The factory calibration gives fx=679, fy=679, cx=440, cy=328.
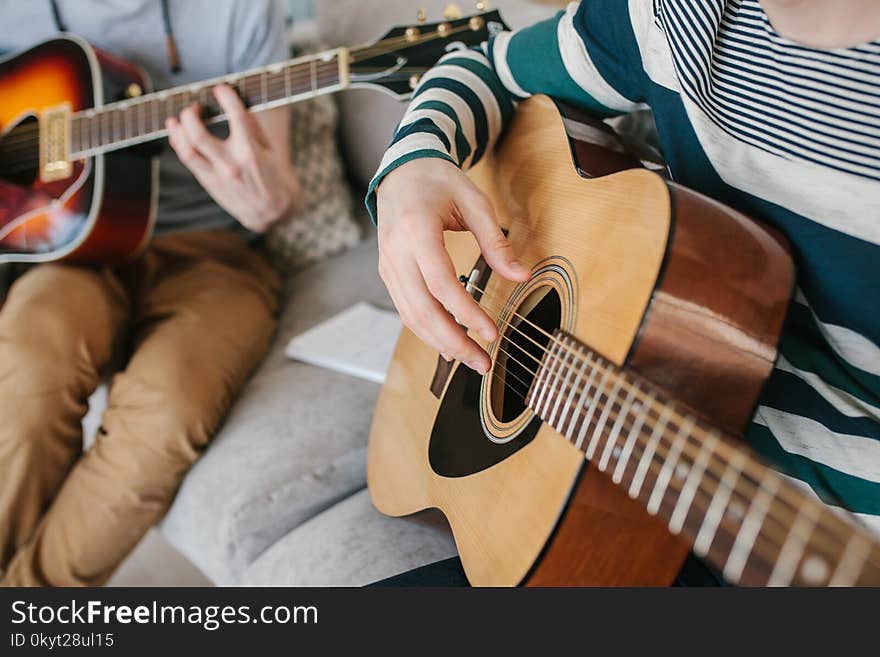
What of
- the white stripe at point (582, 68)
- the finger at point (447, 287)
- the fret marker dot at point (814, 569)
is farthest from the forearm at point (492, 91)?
the fret marker dot at point (814, 569)

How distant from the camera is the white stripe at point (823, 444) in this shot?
50 centimetres

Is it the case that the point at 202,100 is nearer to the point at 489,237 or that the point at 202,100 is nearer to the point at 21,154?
the point at 21,154

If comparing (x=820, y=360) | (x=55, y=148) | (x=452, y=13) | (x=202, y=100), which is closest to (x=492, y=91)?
(x=452, y=13)

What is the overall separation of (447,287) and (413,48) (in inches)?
21.9

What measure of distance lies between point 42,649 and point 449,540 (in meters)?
0.40

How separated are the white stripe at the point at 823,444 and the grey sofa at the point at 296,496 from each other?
316mm

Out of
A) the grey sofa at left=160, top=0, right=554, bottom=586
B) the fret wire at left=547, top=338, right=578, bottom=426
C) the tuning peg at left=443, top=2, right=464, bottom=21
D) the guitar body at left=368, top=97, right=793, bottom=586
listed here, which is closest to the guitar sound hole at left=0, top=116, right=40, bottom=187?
the grey sofa at left=160, top=0, right=554, bottom=586

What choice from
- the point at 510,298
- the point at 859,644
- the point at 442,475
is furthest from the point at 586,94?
the point at 859,644

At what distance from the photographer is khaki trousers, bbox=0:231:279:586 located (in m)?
0.96

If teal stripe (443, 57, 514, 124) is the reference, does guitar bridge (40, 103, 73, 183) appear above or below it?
below

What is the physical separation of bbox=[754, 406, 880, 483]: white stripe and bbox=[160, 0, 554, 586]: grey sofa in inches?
12.4

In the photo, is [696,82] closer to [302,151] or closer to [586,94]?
[586,94]

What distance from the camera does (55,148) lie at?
46.4 inches

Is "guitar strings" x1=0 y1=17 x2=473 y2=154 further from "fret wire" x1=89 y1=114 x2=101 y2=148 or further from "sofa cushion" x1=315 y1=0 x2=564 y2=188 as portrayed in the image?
"fret wire" x1=89 y1=114 x2=101 y2=148
